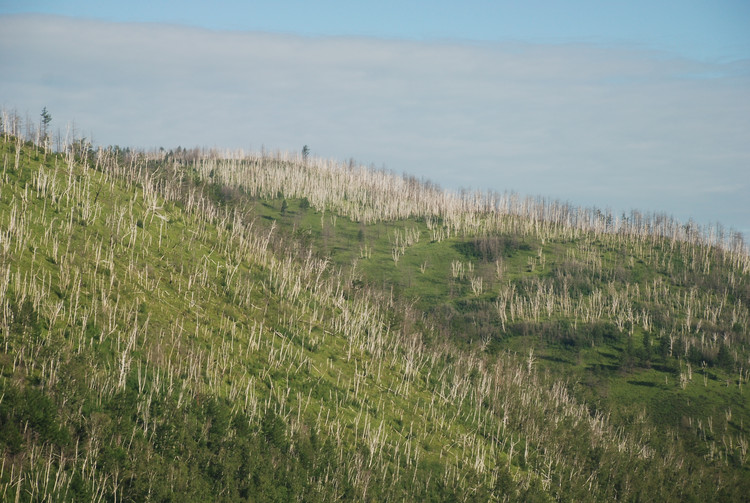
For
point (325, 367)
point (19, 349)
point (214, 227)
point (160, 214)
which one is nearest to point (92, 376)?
point (19, 349)

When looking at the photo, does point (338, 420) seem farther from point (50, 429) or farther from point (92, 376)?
point (50, 429)

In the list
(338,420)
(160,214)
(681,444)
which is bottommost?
(681,444)

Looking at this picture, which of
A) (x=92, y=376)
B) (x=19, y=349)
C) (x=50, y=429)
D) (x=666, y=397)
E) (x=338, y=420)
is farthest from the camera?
(x=666, y=397)

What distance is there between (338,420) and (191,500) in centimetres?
3019

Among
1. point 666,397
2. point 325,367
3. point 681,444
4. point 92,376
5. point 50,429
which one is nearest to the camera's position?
point 50,429

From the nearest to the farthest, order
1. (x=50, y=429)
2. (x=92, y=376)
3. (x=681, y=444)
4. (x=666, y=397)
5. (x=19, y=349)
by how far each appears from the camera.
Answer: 1. (x=50, y=429)
2. (x=19, y=349)
3. (x=92, y=376)
4. (x=681, y=444)
5. (x=666, y=397)

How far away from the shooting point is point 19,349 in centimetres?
5369

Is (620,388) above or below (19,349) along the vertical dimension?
below

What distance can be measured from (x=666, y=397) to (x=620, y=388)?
11.2m

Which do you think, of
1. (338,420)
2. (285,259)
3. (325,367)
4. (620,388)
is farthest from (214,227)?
(620,388)

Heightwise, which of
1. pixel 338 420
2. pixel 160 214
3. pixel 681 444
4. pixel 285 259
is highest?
pixel 160 214

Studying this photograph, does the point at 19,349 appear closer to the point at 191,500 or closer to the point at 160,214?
the point at 191,500

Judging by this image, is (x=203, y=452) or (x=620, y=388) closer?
(x=203, y=452)

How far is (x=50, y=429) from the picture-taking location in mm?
47438
